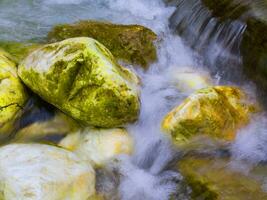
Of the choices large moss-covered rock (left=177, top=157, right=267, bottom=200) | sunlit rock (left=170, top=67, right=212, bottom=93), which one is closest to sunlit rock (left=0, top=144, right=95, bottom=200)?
large moss-covered rock (left=177, top=157, right=267, bottom=200)

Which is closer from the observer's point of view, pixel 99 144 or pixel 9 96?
pixel 99 144

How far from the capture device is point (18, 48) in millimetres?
6695

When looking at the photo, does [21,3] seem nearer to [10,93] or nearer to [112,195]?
[10,93]

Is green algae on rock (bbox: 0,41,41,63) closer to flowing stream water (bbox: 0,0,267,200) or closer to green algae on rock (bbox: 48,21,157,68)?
flowing stream water (bbox: 0,0,267,200)

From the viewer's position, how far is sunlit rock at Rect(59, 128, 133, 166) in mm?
5328

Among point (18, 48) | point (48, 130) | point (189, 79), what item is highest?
point (189, 79)

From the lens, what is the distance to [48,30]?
7477 millimetres

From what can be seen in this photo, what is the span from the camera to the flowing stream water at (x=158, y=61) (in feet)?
16.9

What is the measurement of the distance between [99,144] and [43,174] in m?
0.98

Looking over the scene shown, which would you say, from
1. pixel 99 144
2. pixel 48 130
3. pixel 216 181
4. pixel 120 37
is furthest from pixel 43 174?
pixel 120 37

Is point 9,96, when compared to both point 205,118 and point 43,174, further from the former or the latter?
point 205,118

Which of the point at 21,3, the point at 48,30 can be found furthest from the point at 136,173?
the point at 21,3

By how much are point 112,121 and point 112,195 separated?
38.1 inches

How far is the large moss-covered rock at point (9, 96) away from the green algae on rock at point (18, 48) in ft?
1.38
